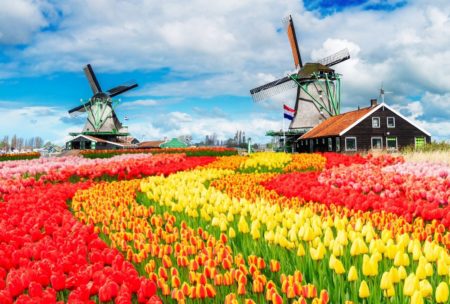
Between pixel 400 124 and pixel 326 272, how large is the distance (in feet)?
133

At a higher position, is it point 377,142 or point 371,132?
point 371,132

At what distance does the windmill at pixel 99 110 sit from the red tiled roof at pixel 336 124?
25998mm

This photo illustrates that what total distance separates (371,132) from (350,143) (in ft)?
7.48

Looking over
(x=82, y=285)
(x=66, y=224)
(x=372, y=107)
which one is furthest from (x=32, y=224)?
(x=372, y=107)

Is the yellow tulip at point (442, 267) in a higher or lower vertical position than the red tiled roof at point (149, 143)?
lower

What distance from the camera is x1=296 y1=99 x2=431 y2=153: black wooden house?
39.8 meters

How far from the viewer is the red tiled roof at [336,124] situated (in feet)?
132

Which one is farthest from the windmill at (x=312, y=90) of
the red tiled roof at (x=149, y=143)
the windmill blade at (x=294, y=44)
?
the red tiled roof at (x=149, y=143)

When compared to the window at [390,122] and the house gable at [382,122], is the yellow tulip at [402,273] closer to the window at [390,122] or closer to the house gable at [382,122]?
the house gable at [382,122]

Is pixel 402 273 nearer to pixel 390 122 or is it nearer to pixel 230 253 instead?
pixel 230 253

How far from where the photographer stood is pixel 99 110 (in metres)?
60.7

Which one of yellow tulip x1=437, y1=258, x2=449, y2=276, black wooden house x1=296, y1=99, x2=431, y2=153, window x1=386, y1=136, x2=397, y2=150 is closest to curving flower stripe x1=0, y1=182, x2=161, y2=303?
yellow tulip x1=437, y1=258, x2=449, y2=276

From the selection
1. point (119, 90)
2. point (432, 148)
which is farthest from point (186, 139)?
point (432, 148)

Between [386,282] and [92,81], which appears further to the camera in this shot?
[92,81]
